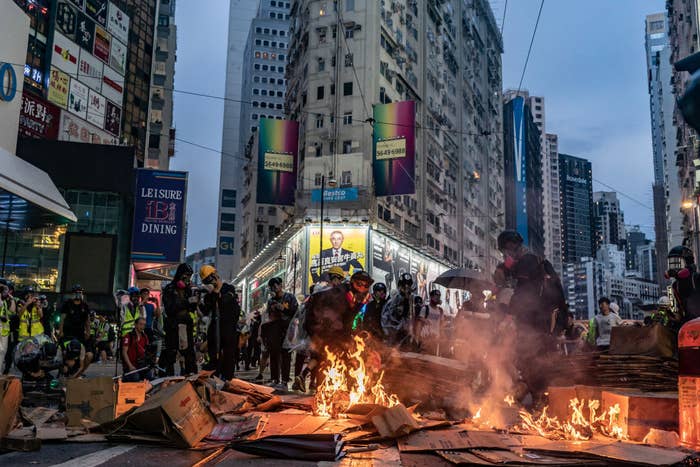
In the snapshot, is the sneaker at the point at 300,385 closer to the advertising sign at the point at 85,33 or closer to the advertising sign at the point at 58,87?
the advertising sign at the point at 58,87

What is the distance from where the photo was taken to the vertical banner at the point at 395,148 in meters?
35.9

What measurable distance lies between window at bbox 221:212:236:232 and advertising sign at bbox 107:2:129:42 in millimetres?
54345

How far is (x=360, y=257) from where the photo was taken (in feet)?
133

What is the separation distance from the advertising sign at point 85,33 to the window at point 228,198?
6029 centimetres

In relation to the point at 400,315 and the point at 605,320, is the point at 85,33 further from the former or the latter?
the point at 605,320

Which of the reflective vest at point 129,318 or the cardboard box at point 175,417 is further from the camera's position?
the reflective vest at point 129,318

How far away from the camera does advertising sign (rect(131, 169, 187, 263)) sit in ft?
118

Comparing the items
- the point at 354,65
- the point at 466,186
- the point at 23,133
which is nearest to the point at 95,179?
the point at 23,133

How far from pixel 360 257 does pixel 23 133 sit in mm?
22346

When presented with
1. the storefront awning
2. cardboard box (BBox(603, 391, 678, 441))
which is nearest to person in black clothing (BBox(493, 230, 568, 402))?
cardboard box (BBox(603, 391, 678, 441))

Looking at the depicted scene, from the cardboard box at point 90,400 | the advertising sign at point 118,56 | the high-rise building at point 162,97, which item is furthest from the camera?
the high-rise building at point 162,97

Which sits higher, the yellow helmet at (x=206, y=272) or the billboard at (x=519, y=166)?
the billboard at (x=519, y=166)

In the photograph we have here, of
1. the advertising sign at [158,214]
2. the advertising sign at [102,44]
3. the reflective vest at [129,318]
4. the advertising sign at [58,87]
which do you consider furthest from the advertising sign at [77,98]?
the reflective vest at [129,318]

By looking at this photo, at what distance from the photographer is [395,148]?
36.2 metres
